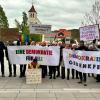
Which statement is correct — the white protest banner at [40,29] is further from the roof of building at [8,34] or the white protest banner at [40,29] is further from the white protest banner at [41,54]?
the roof of building at [8,34]

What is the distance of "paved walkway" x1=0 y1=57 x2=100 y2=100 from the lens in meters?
11.9

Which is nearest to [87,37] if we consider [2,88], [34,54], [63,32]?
[34,54]

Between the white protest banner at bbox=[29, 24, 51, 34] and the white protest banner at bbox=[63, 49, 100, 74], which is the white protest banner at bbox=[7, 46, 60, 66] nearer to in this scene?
the white protest banner at bbox=[29, 24, 51, 34]

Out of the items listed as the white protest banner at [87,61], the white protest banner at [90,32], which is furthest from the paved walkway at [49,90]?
the white protest banner at [90,32]

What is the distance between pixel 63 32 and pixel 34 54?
6.21 metres

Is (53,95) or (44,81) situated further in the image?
(44,81)

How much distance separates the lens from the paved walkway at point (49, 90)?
11.9 m

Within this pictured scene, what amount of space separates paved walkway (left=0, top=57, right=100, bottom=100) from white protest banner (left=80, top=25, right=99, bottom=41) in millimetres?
1816

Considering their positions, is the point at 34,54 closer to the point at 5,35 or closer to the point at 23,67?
the point at 23,67

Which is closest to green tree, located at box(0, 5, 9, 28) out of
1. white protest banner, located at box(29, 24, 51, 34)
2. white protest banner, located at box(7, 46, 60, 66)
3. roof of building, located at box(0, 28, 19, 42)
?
roof of building, located at box(0, 28, 19, 42)

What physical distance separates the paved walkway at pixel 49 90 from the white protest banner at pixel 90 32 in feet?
5.96

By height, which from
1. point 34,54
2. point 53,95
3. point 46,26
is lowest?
point 53,95

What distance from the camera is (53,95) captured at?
40.3 feet

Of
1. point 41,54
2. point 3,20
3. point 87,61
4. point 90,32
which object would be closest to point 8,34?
point 3,20
